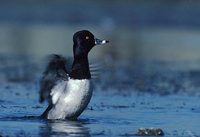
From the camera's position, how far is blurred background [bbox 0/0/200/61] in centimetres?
2111

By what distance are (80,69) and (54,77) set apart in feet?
1.33

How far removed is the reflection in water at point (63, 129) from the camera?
9.15m

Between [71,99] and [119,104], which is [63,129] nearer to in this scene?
[71,99]

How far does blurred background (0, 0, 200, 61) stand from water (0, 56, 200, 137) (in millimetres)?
3221

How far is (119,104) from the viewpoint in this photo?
1216 cm

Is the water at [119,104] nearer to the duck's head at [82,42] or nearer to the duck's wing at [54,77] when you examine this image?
the duck's wing at [54,77]

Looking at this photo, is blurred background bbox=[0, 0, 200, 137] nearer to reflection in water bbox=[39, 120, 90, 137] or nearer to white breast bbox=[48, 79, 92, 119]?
reflection in water bbox=[39, 120, 90, 137]

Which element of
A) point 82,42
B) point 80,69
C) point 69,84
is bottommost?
point 69,84

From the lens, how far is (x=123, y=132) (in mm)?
9367

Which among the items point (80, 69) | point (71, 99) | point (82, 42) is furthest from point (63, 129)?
point (82, 42)

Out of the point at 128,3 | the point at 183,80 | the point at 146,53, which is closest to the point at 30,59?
the point at 146,53

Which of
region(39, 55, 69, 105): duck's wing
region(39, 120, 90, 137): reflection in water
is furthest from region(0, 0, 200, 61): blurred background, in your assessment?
region(39, 120, 90, 137): reflection in water

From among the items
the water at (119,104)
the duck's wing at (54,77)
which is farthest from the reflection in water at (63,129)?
the duck's wing at (54,77)

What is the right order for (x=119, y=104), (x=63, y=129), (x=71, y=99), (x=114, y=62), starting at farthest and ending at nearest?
(x=114, y=62), (x=119, y=104), (x=71, y=99), (x=63, y=129)
